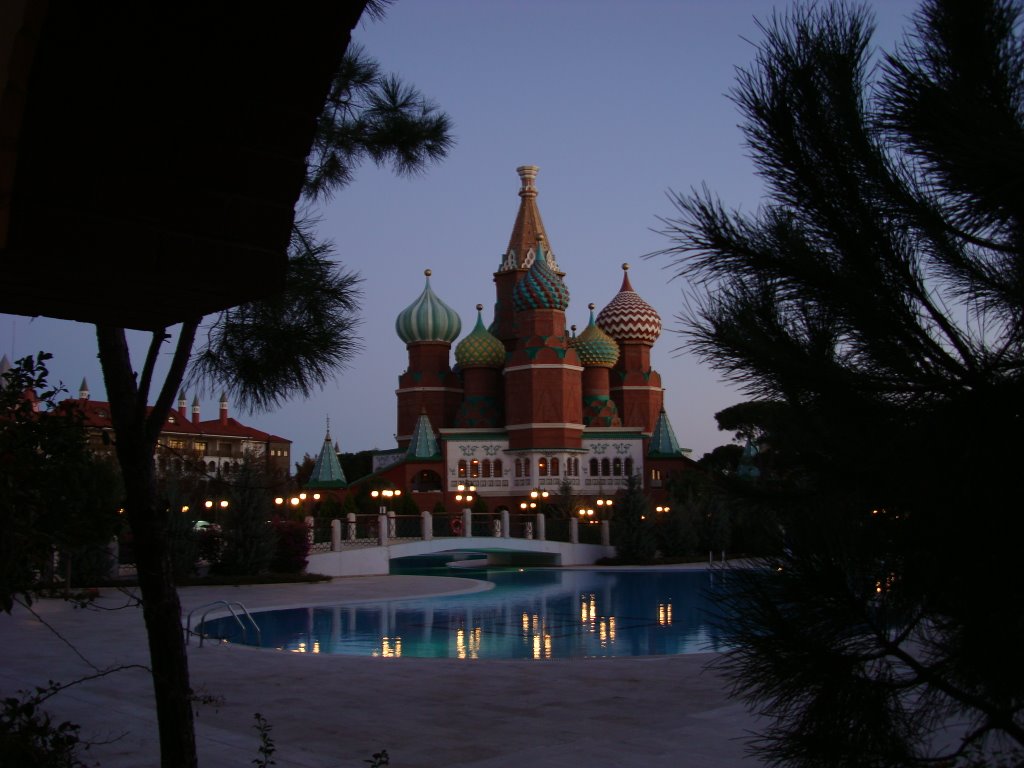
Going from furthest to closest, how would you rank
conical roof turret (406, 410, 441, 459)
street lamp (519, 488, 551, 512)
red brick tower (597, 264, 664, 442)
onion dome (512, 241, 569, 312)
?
red brick tower (597, 264, 664, 442)
conical roof turret (406, 410, 441, 459)
onion dome (512, 241, 569, 312)
street lamp (519, 488, 551, 512)

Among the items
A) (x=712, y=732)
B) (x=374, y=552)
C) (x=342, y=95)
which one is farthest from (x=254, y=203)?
(x=374, y=552)

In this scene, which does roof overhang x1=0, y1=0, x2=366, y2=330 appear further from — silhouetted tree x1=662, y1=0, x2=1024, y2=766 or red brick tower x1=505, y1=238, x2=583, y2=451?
red brick tower x1=505, y1=238, x2=583, y2=451

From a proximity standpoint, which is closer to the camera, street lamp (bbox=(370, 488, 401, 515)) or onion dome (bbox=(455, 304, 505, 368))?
street lamp (bbox=(370, 488, 401, 515))

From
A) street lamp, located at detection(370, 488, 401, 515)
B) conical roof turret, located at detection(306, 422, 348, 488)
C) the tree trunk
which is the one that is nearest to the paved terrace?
the tree trunk

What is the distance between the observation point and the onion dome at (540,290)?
3953 cm

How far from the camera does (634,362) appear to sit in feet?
148

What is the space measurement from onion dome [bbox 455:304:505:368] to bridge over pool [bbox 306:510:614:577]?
11051mm

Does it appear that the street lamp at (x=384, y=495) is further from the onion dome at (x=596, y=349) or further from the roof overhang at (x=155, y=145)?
the roof overhang at (x=155, y=145)

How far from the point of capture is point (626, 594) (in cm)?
1992

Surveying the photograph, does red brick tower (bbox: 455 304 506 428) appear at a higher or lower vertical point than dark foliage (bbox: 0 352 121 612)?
higher

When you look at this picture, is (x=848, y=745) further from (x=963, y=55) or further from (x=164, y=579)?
(x=164, y=579)

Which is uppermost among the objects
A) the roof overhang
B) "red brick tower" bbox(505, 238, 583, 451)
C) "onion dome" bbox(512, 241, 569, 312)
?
"onion dome" bbox(512, 241, 569, 312)

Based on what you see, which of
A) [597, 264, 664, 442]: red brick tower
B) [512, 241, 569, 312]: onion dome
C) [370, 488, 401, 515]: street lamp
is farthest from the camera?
[597, 264, 664, 442]: red brick tower

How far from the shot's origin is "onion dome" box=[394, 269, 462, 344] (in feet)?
145
